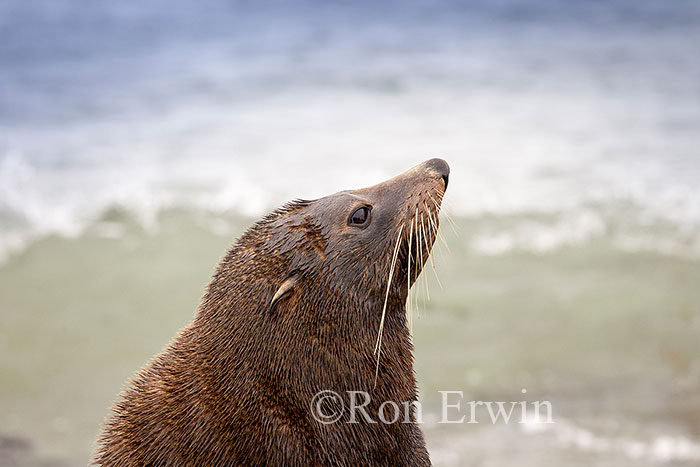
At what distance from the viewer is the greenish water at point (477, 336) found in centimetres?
612

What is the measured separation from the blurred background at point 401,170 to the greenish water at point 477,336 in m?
0.02

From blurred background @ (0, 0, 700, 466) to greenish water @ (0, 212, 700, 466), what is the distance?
0.9 inches

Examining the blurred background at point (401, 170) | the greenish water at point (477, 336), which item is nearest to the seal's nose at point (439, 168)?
the blurred background at point (401, 170)

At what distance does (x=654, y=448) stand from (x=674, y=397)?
0.70 meters

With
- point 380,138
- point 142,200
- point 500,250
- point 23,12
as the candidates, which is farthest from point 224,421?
point 23,12

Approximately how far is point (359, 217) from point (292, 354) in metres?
0.60

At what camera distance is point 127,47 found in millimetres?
17969

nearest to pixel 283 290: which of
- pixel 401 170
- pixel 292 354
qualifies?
pixel 292 354

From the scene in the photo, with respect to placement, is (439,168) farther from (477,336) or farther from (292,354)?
(477,336)

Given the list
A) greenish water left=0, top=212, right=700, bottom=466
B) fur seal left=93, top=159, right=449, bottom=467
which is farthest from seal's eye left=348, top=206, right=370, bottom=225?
greenish water left=0, top=212, right=700, bottom=466

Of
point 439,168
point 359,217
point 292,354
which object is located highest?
point 439,168

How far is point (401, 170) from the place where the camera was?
1136 cm

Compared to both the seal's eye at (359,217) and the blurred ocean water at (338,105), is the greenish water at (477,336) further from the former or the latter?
the seal's eye at (359,217)

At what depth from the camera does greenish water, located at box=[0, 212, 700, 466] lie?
6121 mm
